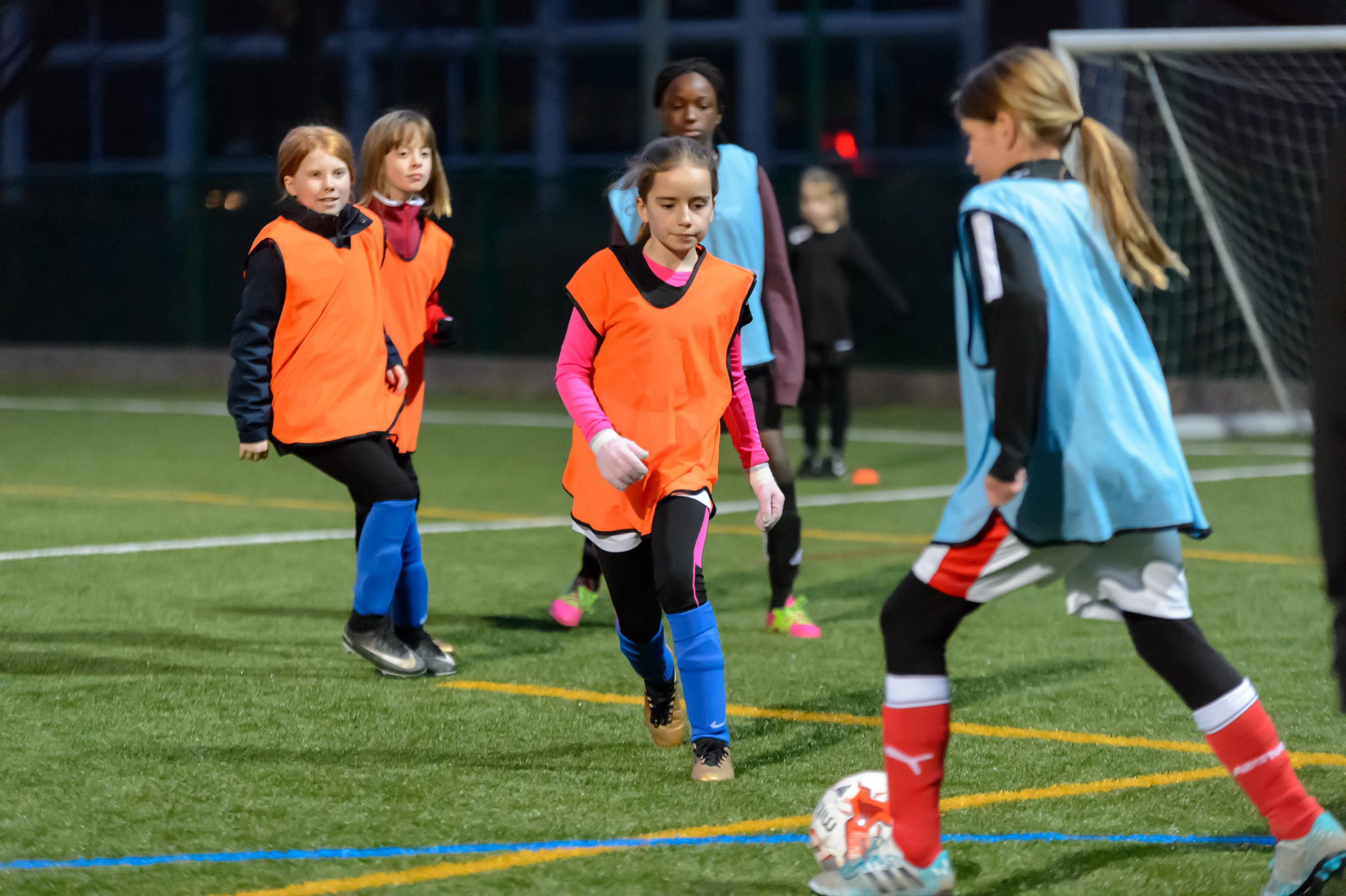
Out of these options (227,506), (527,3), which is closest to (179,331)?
(527,3)

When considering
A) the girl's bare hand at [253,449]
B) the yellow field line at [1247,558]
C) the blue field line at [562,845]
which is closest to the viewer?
the blue field line at [562,845]

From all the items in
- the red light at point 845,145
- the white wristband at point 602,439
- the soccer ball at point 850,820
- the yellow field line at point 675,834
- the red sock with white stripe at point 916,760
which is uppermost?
the red light at point 845,145

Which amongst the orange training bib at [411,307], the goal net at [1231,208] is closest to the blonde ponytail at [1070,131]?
the orange training bib at [411,307]

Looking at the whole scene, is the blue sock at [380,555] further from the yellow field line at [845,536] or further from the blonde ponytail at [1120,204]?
the yellow field line at [845,536]

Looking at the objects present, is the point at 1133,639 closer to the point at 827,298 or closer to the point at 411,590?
the point at 411,590

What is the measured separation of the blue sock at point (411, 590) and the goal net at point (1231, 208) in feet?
29.2

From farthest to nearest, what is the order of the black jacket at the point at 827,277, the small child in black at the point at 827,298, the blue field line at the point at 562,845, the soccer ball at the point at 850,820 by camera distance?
1. the black jacket at the point at 827,277
2. the small child in black at the point at 827,298
3. the blue field line at the point at 562,845
4. the soccer ball at the point at 850,820

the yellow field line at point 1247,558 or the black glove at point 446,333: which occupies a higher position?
the black glove at point 446,333

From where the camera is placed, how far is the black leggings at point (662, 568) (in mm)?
4359

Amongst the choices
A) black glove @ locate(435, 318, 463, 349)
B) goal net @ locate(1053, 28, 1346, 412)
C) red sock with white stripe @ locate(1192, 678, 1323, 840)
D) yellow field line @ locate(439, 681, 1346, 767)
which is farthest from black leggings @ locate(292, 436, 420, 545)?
goal net @ locate(1053, 28, 1346, 412)

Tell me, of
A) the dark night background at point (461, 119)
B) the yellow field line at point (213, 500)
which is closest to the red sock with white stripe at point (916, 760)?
the yellow field line at point (213, 500)

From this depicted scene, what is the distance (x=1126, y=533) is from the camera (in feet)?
10.8

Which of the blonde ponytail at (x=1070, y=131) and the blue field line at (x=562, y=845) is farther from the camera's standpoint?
the blue field line at (x=562, y=845)

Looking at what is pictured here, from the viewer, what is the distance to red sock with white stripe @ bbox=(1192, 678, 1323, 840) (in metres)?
3.32
